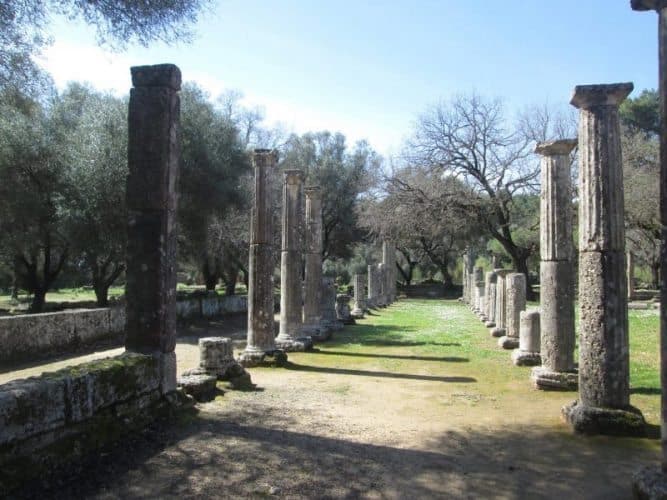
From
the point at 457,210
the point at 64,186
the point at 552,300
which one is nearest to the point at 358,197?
the point at 457,210

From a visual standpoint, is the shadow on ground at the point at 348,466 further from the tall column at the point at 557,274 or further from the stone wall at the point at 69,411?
the tall column at the point at 557,274

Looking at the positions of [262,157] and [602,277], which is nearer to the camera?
[602,277]

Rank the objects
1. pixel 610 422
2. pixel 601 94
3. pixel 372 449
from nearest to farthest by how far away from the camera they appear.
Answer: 1. pixel 372 449
2. pixel 610 422
3. pixel 601 94

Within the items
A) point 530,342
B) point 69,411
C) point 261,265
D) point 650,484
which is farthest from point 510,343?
point 69,411

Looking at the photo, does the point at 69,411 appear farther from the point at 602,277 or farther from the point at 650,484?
the point at 602,277

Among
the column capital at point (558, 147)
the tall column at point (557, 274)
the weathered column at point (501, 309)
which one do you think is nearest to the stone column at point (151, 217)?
the tall column at point (557, 274)

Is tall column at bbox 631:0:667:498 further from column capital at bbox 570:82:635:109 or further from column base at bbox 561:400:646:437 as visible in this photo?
column capital at bbox 570:82:635:109

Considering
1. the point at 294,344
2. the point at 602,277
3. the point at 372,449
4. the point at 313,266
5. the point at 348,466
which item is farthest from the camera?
the point at 313,266

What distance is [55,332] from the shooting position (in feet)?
41.6

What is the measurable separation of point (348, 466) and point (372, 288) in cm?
2250

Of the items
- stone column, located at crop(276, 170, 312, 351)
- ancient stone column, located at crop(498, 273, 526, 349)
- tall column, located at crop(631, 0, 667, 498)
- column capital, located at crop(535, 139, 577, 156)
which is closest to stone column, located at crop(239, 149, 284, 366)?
stone column, located at crop(276, 170, 312, 351)

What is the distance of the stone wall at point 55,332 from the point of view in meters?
11.5

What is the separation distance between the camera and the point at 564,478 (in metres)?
5.07

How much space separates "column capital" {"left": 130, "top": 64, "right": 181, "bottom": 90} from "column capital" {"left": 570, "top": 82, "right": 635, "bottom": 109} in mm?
4925
